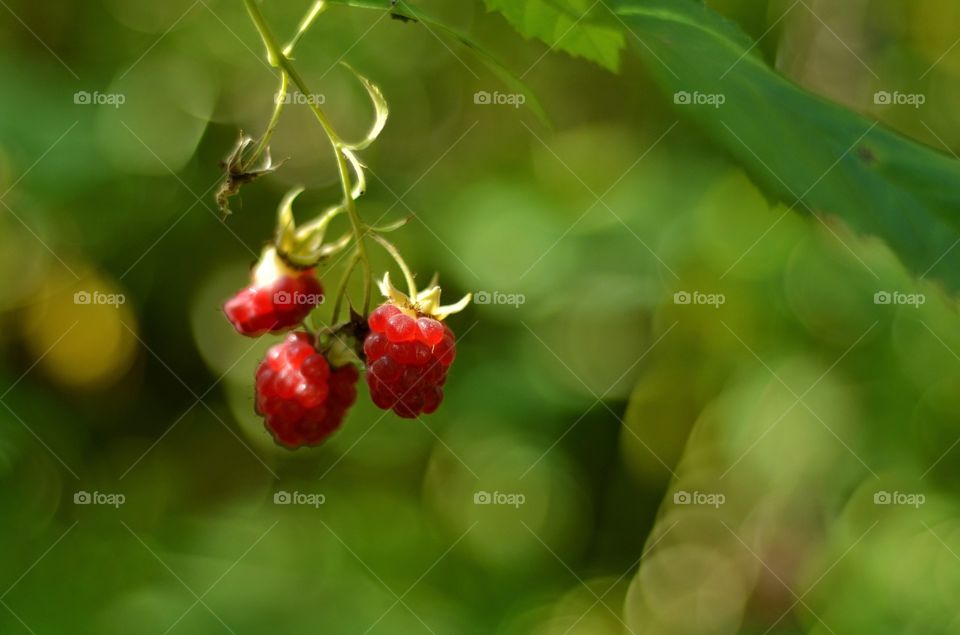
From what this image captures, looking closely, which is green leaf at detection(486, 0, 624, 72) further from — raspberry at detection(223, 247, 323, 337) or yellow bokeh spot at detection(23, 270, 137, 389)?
yellow bokeh spot at detection(23, 270, 137, 389)

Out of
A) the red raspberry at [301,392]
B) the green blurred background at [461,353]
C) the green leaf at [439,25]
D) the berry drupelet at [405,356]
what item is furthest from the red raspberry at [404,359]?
the green blurred background at [461,353]

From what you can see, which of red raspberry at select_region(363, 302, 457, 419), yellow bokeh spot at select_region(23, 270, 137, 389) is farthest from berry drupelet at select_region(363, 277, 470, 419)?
yellow bokeh spot at select_region(23, 270, 137, 389)

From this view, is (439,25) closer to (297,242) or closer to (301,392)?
(297,242)

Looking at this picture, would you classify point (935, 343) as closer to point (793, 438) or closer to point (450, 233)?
point (793, 438)

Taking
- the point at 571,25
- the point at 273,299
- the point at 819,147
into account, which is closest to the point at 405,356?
the point at 273,299

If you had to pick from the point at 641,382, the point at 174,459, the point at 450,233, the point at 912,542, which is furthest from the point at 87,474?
the point at 912,542
